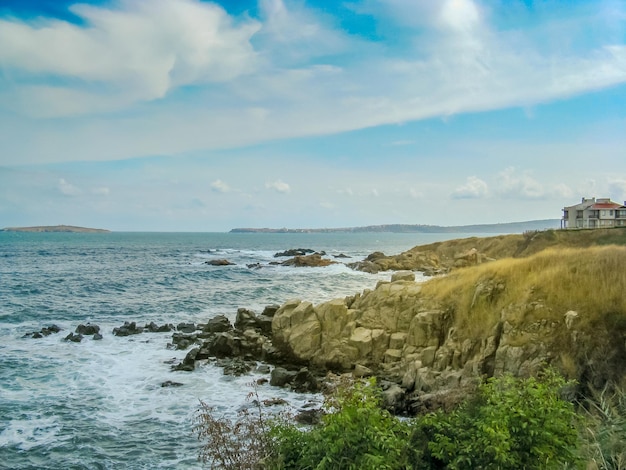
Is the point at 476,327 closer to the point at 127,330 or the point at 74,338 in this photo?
the point at 127,330

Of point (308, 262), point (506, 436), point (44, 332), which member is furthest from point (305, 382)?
point (308, 262)

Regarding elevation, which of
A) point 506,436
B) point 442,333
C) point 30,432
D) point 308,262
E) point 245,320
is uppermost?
point 506,436

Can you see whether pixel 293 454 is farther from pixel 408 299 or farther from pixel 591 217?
pixel 591 217

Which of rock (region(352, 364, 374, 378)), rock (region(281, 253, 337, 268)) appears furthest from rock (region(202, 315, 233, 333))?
rock (region(281, 253, 337, 268))

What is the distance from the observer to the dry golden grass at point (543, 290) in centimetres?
1572

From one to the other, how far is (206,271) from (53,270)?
2151cm

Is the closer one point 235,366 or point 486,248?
point 235,366

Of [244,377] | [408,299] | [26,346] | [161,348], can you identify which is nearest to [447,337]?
[408,299]

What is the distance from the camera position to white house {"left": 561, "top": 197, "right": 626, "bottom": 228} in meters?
57.5

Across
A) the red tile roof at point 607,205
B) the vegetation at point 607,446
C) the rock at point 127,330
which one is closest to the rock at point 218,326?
the rock at point 127,330

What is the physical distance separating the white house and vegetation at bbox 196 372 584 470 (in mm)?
57574

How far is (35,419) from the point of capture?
1580cm

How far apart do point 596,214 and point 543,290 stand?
49.7 metres

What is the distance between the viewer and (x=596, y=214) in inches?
2314
